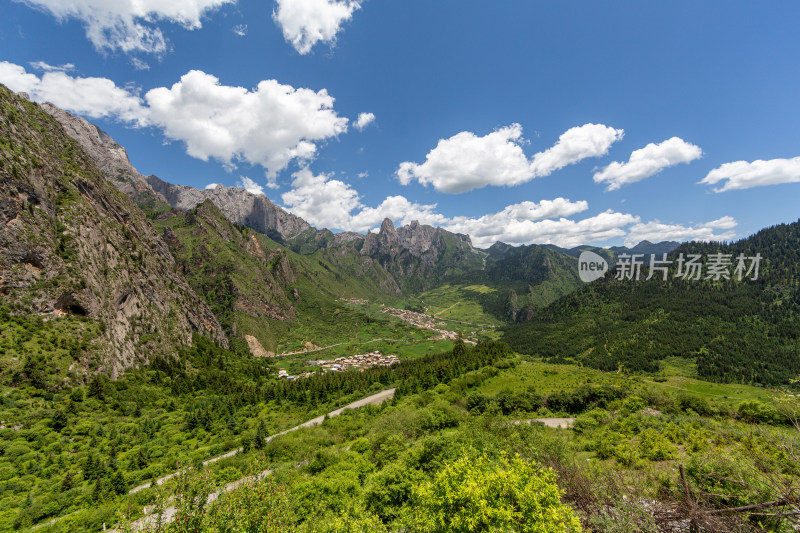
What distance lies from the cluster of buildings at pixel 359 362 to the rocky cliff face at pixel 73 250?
69143mm

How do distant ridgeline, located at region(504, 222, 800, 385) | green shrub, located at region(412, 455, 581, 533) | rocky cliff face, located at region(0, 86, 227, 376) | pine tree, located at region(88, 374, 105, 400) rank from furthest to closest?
distant ridgeline, located at region(504, 222, 800, 385) → rocky cliff face, located at region(0, 86, 227, 376) → pine tree, located at region(88, 374, 105, 400) → green shrub, located at region(412, 455, 581, 533)

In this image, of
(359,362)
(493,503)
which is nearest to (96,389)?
(493,503)

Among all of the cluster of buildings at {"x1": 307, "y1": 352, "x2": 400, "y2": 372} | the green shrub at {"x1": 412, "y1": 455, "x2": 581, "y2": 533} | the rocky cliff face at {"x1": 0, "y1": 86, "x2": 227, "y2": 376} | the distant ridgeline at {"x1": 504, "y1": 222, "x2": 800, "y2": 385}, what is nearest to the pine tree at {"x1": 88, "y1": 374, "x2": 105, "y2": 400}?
the rocky cliff face at {"x1": 0, "y1": 86, "x2": 227, "y2": 376}

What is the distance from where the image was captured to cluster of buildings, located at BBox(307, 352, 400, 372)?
15738cm

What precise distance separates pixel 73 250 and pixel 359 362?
128m

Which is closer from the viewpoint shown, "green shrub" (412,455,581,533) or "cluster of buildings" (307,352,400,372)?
"green shrub" (412,455,581,533)

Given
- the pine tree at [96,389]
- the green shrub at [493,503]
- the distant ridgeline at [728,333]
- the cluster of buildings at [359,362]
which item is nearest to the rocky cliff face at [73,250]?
the pine tree at [96,389]

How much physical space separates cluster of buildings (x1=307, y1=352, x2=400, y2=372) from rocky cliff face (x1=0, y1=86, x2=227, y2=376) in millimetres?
69143

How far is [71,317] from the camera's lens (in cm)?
7325

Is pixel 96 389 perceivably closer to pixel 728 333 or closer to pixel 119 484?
pixel 119 484

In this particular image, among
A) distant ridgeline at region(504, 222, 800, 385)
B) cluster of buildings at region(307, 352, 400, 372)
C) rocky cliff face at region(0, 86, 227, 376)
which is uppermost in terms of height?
rocky cliff face at region(0, 86, 227, 376)

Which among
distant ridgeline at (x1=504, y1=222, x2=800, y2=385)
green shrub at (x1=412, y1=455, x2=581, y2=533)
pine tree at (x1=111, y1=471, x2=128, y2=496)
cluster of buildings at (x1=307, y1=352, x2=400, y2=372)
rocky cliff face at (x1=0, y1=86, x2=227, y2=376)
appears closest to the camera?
green shrub at (x1=412, y1=455, x2=581, y2=533)

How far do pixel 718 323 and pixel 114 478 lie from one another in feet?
896

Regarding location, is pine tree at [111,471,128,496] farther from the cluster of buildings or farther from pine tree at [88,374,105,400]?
the cluster of buildings
